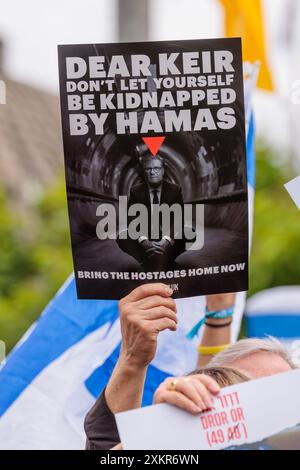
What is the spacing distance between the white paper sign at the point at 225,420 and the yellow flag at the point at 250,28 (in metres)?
1.77

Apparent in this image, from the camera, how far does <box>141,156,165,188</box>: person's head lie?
1.35 metres

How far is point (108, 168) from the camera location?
4.41 feet

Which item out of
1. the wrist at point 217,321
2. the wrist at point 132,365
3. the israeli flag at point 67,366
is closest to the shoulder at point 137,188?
the wrist at point 132,365

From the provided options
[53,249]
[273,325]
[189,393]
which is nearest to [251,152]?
[189,393]

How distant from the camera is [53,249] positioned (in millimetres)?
8031

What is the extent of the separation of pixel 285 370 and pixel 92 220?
375 millimetres

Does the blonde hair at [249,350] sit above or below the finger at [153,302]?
below

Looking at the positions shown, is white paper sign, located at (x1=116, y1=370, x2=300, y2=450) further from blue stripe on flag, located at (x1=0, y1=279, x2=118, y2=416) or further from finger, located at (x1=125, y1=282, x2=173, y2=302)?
blue stripe on flag, located at (x1=0, y1=279, x2=118, y2=416)

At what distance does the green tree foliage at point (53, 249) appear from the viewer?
6629 mm

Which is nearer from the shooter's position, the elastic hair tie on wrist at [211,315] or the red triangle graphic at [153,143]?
the red triangle graphic at [153,143]

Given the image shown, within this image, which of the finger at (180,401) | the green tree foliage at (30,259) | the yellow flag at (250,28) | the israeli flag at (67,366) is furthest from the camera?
the green tree foliage at (30,259)

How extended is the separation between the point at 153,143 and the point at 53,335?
2.20 feet

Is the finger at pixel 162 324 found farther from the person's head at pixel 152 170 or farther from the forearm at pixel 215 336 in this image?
the forearm at pixel 215 336
